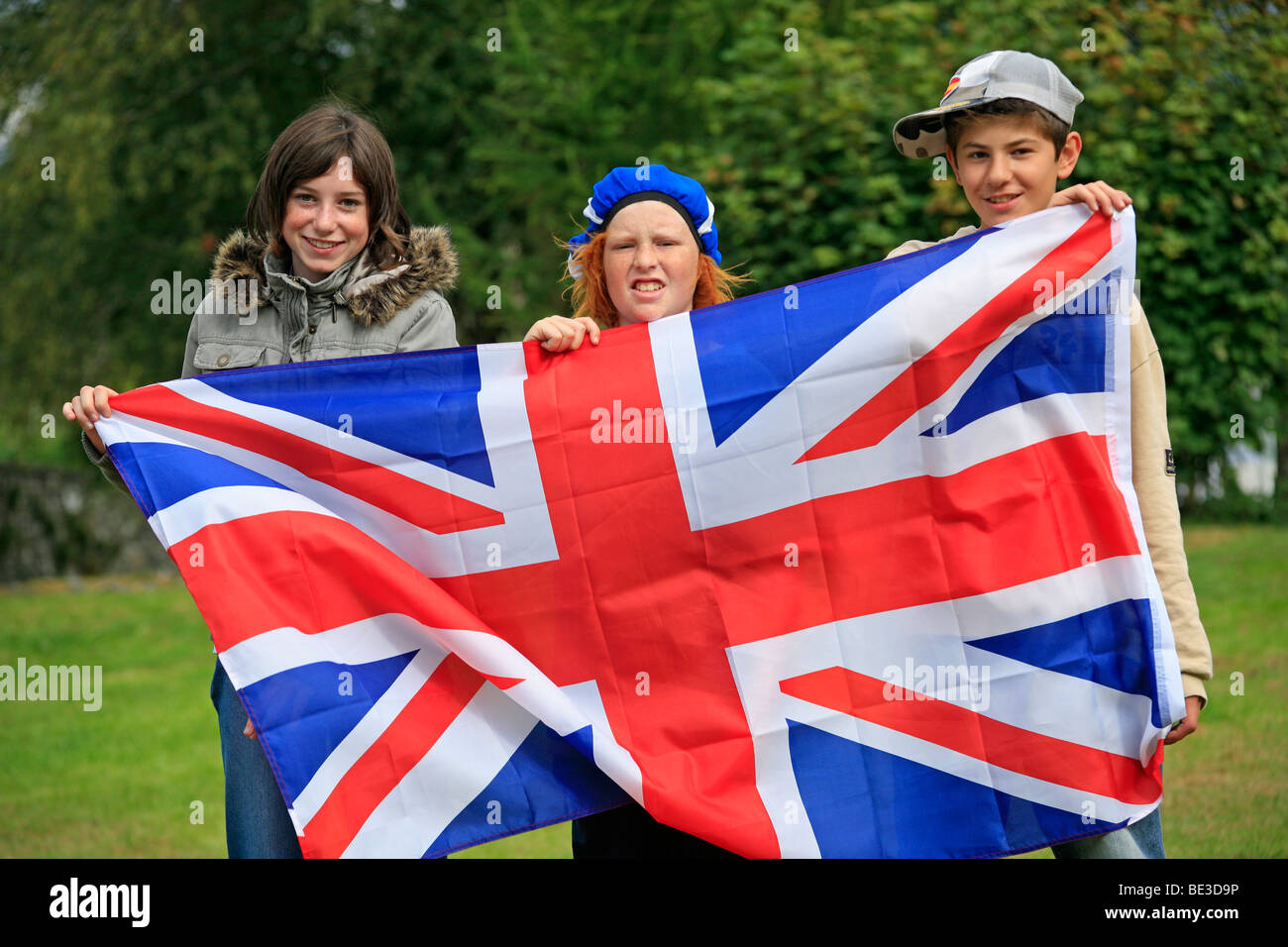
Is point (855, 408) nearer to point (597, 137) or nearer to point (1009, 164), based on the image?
point (1009, 164)

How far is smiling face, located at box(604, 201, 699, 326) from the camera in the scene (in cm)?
302

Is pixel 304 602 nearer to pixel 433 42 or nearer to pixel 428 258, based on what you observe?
pixel 428 258

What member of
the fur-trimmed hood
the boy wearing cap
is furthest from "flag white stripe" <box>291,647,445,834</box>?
the boy wearing cap

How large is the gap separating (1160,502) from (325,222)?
206 cm

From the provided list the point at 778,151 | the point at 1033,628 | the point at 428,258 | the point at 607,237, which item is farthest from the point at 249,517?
the point at 778,151

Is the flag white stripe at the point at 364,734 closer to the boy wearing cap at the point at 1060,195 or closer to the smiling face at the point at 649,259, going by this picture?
the smiling face at the point at 649,259

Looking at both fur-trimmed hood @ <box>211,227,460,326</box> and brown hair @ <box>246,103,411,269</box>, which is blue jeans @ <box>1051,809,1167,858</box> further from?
brown hair @ <box>246,103,411,269</box>

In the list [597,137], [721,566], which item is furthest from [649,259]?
[597,137]

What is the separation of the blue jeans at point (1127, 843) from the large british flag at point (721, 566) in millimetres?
65

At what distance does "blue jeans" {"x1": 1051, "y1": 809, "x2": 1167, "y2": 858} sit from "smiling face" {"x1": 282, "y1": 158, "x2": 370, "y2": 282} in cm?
220

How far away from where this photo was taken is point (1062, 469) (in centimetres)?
281

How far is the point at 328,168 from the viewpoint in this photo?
9.73ft

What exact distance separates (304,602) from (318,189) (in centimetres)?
101

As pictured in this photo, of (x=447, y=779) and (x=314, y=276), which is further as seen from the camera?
(x=314, y=276)
